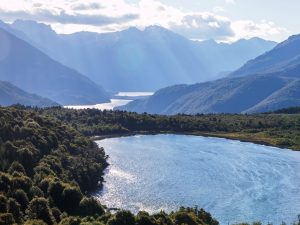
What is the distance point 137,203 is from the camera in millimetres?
135750

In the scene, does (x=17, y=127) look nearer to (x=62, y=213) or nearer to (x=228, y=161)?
(x=62, y=213)

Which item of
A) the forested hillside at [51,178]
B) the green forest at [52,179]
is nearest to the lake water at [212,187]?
the green forest at [52,179]

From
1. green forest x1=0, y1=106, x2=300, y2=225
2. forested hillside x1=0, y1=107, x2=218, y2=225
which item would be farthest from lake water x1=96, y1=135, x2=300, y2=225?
forested hillside x1=0, y1=107, x2=218, y2=225

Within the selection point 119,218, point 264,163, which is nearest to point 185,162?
point 264,163

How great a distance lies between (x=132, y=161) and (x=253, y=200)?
61921mm

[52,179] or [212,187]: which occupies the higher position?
[52,179]

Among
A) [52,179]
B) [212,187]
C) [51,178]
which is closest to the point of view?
[52,179]

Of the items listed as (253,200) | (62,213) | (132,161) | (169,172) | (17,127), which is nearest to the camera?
(62,213)

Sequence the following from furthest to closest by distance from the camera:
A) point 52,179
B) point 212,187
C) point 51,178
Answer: point 212,187 → point 51,178 → point 52,179

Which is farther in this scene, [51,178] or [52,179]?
[51,178]

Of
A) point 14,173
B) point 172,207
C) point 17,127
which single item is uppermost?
point 17,127

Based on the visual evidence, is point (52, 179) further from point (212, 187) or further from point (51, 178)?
point (212, 187)

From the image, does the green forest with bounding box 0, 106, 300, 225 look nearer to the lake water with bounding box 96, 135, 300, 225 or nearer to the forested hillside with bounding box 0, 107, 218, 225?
the forested hillside with bounding box 0, 107, 218, 225

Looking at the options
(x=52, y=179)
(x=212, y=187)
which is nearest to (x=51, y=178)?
(x=52, y=179)
